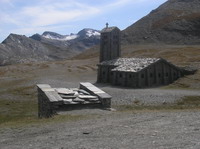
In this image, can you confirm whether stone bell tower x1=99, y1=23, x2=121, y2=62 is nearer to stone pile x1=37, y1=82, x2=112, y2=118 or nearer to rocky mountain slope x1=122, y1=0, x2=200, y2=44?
stone pile x1=37, y1=82, x2=112, y2=118

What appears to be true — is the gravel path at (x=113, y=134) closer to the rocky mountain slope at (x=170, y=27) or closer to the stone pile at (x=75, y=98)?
the stone pile at (x=75, y=98)

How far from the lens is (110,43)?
2165 inches

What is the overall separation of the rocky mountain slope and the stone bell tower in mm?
72639

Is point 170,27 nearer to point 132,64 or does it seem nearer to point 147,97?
point 132,64

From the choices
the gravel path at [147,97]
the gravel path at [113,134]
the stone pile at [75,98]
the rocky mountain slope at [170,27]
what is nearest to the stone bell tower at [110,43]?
the gravel path at [147,97]

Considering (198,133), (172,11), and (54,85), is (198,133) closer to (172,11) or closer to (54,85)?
(54,85)

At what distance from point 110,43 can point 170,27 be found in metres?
86.1

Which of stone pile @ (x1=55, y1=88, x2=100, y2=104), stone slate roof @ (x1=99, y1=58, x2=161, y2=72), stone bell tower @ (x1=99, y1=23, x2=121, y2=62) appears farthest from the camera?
stone bell tower @ (x1=99, y1=23, x2=121, y2=62)

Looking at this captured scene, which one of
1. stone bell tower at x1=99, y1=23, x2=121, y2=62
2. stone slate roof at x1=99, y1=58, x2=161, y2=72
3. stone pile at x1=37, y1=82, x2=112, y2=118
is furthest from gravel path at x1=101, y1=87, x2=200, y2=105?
stone bell tower at x1=99, y1=23, x2=121, y2=62

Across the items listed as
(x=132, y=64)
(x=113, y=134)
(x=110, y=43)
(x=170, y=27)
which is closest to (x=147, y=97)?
(x=132, y=64)

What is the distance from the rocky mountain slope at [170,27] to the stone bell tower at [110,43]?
72.6 m

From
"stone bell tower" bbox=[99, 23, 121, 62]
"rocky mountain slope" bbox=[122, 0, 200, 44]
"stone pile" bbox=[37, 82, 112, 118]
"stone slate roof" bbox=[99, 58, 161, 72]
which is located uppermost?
"rocky mountain slope" bbox=[122, 0, 200, 44]

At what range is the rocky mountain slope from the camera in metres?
128

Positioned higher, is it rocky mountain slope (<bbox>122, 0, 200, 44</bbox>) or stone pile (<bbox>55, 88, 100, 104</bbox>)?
rocky mountain slope (<bbox>122, 0, 200, 44</bbox>)
